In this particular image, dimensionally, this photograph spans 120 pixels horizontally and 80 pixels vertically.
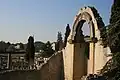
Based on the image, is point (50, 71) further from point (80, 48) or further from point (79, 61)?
point (80, 48)

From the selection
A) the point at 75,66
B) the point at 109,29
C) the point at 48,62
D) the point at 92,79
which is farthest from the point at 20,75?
the point at 109,29

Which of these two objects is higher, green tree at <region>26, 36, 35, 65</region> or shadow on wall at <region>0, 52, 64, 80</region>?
green tree at <region>26, 36, 35, 65</region>

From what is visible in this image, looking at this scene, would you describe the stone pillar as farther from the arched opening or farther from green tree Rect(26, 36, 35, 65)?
green tree Rect(26, 36, 35, 65)

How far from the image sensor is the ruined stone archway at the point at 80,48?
1758 centimetres

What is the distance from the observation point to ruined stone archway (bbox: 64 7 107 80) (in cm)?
1758

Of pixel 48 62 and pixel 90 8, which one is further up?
pixel 90 8

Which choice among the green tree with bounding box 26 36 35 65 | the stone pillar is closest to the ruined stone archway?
the stone pillar

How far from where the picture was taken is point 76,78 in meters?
19.9

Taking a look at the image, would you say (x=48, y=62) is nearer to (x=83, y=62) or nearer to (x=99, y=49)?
(x=83, y=62)

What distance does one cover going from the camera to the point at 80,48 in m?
20.6

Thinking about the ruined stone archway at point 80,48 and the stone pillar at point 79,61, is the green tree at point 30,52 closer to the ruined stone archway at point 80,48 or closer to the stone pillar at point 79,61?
the ruined stone archway at point 80,48

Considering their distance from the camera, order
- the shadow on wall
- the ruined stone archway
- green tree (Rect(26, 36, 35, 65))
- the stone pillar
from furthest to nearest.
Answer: green tree (Rect(26, 36, 35, 65)), the shadow on wall, the stone pillar, the ruined stone archway

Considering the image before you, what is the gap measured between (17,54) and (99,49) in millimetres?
36053

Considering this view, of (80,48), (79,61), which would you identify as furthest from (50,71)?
(80,48)
